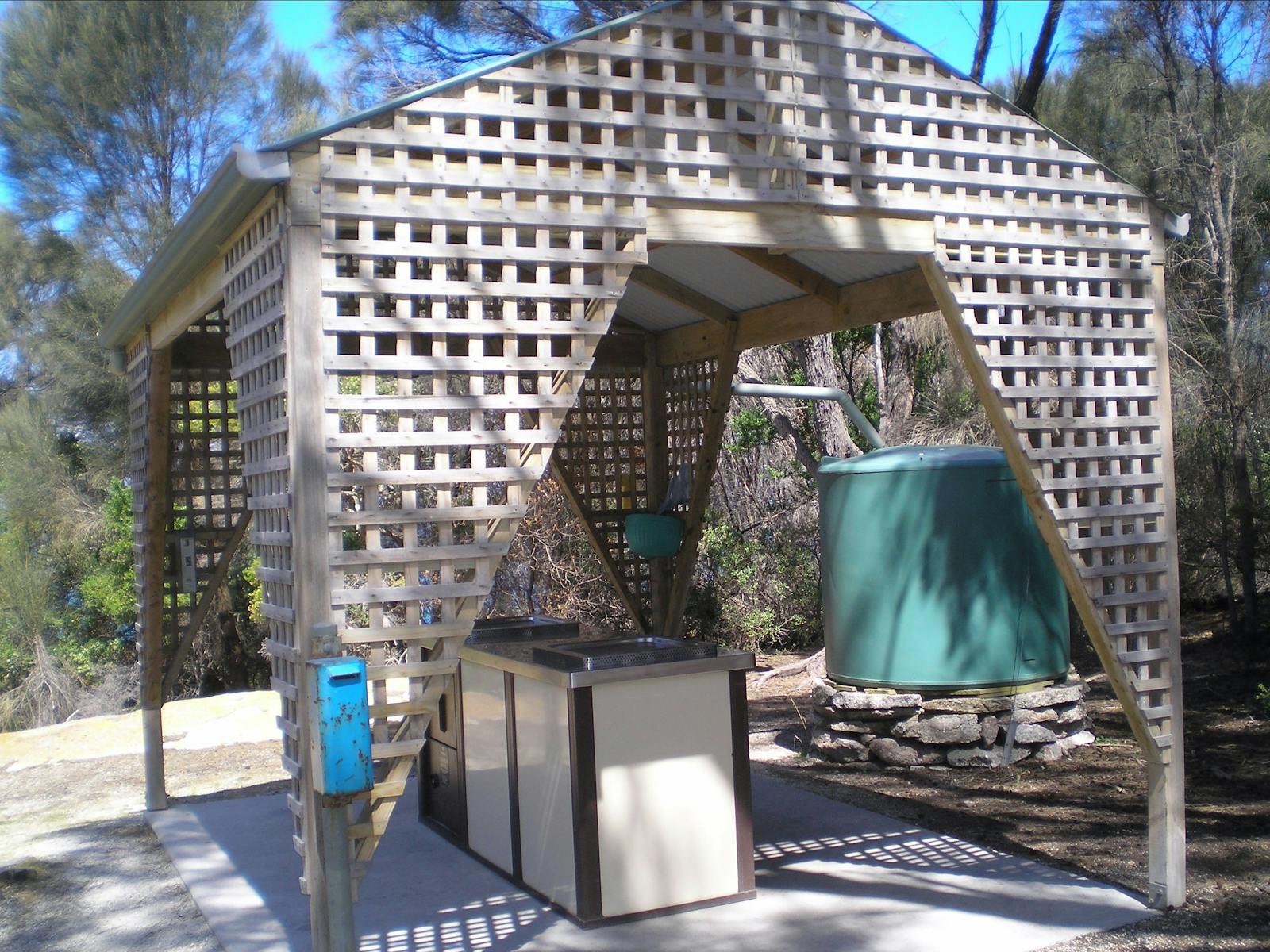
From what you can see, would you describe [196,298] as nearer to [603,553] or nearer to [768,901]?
[603,553]

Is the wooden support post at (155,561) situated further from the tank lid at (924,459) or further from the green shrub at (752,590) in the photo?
the green shrub at (752,590)

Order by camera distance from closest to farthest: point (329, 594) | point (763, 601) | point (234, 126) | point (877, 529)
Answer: point (329, 594) → point (877, 529) → point (763, 601) → point (234, 126)

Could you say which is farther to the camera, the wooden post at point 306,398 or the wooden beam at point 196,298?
the wooden beam at point 196,298

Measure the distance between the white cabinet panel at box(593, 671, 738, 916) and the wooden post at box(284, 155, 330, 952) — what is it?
1190mm

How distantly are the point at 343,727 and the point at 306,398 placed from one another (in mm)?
949

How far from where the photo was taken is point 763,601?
37.8ft

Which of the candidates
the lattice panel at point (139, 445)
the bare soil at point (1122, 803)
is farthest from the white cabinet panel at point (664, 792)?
the lattice panel at point (139, 445)

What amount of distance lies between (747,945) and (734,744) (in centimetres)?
73

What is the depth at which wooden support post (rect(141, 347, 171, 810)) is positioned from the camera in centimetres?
587

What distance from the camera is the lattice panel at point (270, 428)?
11.8ft

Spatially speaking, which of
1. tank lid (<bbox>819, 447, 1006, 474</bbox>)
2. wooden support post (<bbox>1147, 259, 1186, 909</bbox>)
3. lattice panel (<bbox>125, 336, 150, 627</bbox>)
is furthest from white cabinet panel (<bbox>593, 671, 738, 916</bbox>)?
lattice panel (<bbox>125, 336, 150, 627</bbox>)

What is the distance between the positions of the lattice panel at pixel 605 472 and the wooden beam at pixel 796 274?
1636 mm

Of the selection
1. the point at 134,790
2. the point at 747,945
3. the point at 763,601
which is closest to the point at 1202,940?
the point at 747,945

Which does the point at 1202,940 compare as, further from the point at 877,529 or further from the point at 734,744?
the point at 877,529
